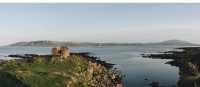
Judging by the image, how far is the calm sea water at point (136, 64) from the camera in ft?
18.0

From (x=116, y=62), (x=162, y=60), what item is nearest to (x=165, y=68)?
(x=162, y=60)

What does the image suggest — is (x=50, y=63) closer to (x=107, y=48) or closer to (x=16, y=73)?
(x=16, y=73)

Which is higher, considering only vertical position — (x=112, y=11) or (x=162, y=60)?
(x=112, y=11)

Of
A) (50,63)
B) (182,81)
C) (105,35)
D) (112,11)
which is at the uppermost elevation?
(112,11)

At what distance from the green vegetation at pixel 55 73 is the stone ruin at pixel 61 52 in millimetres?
84

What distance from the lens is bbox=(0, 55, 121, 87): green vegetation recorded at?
4.98m

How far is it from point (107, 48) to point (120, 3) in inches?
31.1

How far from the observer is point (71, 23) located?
5.68m

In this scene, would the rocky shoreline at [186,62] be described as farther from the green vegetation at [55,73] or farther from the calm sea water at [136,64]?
the green vegetation at [55,73]

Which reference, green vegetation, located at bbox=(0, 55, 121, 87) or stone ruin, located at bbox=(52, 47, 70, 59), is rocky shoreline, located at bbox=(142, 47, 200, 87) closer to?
green vegetation, located at bbox=(0, 55, 121, 87)

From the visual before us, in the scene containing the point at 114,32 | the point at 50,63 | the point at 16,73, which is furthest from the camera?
the point at 114,32

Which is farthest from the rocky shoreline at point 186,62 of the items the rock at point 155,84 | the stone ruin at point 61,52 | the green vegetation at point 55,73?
the stone ruin at point 61,52

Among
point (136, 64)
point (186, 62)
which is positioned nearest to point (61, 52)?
point (136, 64)

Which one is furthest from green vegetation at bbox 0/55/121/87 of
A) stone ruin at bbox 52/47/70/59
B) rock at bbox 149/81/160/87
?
rock at bbox 149/81/160/87
